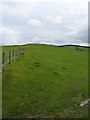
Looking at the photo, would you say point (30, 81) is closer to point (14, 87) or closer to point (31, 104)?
point (14, 87)

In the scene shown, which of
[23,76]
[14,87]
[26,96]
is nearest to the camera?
[26,96]

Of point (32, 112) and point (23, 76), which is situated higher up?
point (23, 76)

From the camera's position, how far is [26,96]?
17672 mm

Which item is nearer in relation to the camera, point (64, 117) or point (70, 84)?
point (64, 117)

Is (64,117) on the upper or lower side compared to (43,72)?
lower

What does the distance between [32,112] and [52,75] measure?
38.1ft

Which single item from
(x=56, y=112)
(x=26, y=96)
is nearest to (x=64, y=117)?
(x=56, y=112)

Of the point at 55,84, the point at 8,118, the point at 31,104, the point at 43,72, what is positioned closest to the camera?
the point at 8,118

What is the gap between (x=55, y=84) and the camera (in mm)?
21781

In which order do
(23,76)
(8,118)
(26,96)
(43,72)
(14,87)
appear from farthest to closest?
(43,72)
(23,76)
(14,87)
(26,96)
(8,118)

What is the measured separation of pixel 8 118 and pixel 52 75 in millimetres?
12950

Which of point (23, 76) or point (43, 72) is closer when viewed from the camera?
point (23, 76)

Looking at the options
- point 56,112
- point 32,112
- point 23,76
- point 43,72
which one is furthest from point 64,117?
point 43,72

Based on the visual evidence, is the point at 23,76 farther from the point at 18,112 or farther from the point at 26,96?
the point at 18,112
